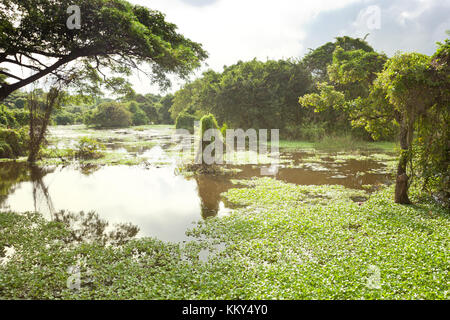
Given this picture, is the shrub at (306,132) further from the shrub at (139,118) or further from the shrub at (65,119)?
the shrub at (65,119)

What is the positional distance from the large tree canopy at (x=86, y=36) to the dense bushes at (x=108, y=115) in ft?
159

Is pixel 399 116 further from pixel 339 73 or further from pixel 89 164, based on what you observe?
pixel 89 164

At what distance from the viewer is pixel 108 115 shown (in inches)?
2208

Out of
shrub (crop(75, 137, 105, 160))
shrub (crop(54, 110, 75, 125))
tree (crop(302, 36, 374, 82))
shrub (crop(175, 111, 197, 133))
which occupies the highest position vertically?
tree (crop(302, 36, 374, 82))

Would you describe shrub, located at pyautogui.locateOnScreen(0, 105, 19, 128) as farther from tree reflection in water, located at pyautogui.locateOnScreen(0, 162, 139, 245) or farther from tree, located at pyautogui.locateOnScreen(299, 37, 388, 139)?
tree, located at pyautogui.locateOnScreen(299, 37, 388, 139)

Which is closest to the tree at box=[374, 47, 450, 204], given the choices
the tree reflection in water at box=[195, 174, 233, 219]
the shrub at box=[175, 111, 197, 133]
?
the tree reflection in water at box=[195, 174, 233, 219]

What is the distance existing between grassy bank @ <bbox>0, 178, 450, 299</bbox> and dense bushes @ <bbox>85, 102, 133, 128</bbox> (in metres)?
53.1

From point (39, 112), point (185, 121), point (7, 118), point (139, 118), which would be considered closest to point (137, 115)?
point (139, 118)

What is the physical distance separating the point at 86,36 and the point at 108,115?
5138 centimetres

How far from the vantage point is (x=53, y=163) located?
16.1 metres

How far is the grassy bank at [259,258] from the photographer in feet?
12.9

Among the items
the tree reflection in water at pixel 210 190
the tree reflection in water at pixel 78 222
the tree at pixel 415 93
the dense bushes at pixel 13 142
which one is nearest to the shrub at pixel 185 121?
the dense bushes at pixel 13 142

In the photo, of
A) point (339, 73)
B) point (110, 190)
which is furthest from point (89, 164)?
point (339, 73)

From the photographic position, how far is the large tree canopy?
27.4 ft
